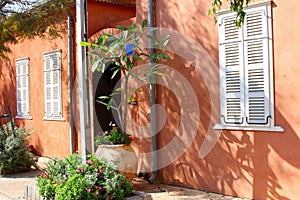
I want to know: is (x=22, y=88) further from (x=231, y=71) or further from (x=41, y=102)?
(x=231, y=71)

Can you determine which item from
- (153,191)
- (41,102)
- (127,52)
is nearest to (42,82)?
(41,102)

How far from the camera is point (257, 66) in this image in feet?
17.2

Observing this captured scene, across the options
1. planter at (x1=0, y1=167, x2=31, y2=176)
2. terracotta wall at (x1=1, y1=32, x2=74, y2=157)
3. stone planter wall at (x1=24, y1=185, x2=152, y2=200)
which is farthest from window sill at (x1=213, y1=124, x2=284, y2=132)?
planter at (x1=0, y1=167, x2=31, y2=176)

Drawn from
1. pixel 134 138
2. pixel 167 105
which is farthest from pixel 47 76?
pixel 167 105

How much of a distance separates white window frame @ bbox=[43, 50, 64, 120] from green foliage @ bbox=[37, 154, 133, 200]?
13.5 ft

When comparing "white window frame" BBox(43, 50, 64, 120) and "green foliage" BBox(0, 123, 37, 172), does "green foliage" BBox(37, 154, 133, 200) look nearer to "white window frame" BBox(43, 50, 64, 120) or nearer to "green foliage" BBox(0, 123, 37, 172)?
"green foliage" BBox(0, 123, 37, 172)

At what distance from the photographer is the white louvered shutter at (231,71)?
5.47 m

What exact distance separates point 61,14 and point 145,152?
429 cm

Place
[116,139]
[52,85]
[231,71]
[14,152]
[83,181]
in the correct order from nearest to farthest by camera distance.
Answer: [83,181]
[231,71]
[116,139]
[14,152]
[52,85]

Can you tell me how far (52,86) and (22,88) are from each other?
1.96 metres

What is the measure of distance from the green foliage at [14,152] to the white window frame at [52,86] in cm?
128

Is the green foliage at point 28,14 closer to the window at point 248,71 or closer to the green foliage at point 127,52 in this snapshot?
the green foliage at point 127,52

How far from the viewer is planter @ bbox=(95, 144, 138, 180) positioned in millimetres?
6293

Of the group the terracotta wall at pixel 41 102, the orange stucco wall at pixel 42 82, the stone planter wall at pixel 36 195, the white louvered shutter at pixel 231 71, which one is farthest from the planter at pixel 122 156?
the terracotta wall at pixel 41 102
